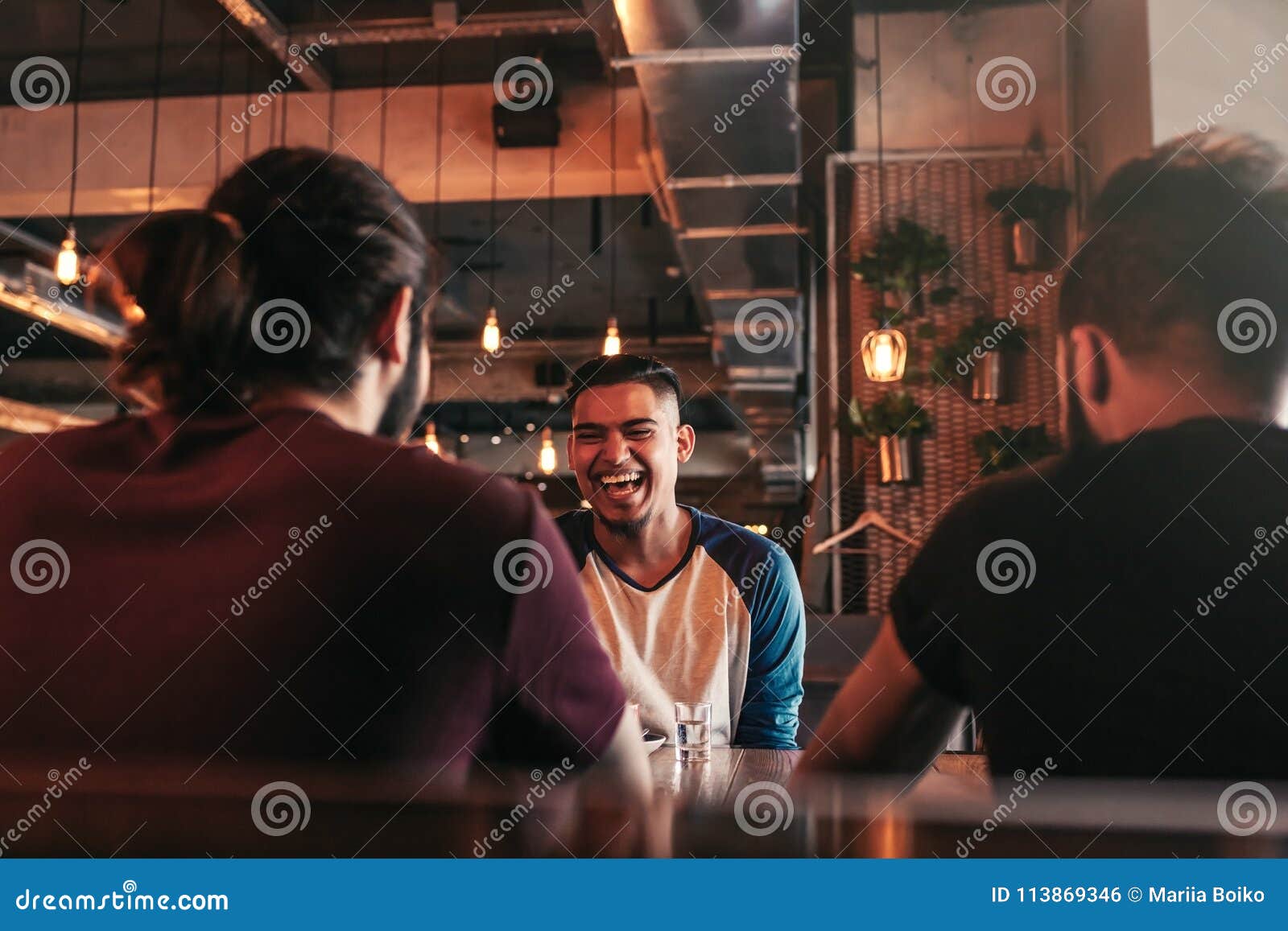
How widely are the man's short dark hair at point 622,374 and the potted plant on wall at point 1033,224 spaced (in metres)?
1.91

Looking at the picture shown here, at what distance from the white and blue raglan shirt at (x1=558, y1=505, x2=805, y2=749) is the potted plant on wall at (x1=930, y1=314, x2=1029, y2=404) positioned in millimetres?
1719

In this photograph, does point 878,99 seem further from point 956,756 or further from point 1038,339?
point 956,756

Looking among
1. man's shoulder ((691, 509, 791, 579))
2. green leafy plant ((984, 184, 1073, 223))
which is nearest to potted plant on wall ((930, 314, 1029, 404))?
green leafy plant ((984, 184, 1073, 223))

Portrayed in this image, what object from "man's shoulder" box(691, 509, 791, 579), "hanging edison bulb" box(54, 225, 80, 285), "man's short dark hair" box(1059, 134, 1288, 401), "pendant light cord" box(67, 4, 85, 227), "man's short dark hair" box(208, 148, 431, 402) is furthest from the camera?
"pendant light cord" box(67, 4, 85, 227)

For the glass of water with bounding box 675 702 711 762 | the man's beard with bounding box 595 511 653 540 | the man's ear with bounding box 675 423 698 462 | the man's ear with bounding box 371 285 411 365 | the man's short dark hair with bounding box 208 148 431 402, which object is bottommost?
the glass of water with bounding box 675 702 711 762

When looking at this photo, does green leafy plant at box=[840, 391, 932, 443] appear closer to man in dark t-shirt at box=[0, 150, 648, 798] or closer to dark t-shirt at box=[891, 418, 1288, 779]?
dark t-shirt at box=[891, 418, 1288, 779]

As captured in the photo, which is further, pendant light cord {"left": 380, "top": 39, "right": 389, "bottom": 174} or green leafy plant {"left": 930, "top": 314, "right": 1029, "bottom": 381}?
pendant light cord {"left": 380, "top": 39, "right": 389, "bottom": 174}

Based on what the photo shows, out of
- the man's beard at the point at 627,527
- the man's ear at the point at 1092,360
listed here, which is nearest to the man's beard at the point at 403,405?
the man's ear at the point at 1092,360

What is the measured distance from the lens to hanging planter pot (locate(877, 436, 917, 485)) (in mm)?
3789

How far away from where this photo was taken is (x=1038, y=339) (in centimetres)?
388

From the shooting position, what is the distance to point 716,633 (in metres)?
2.14

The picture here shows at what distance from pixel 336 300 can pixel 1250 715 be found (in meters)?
0.97
